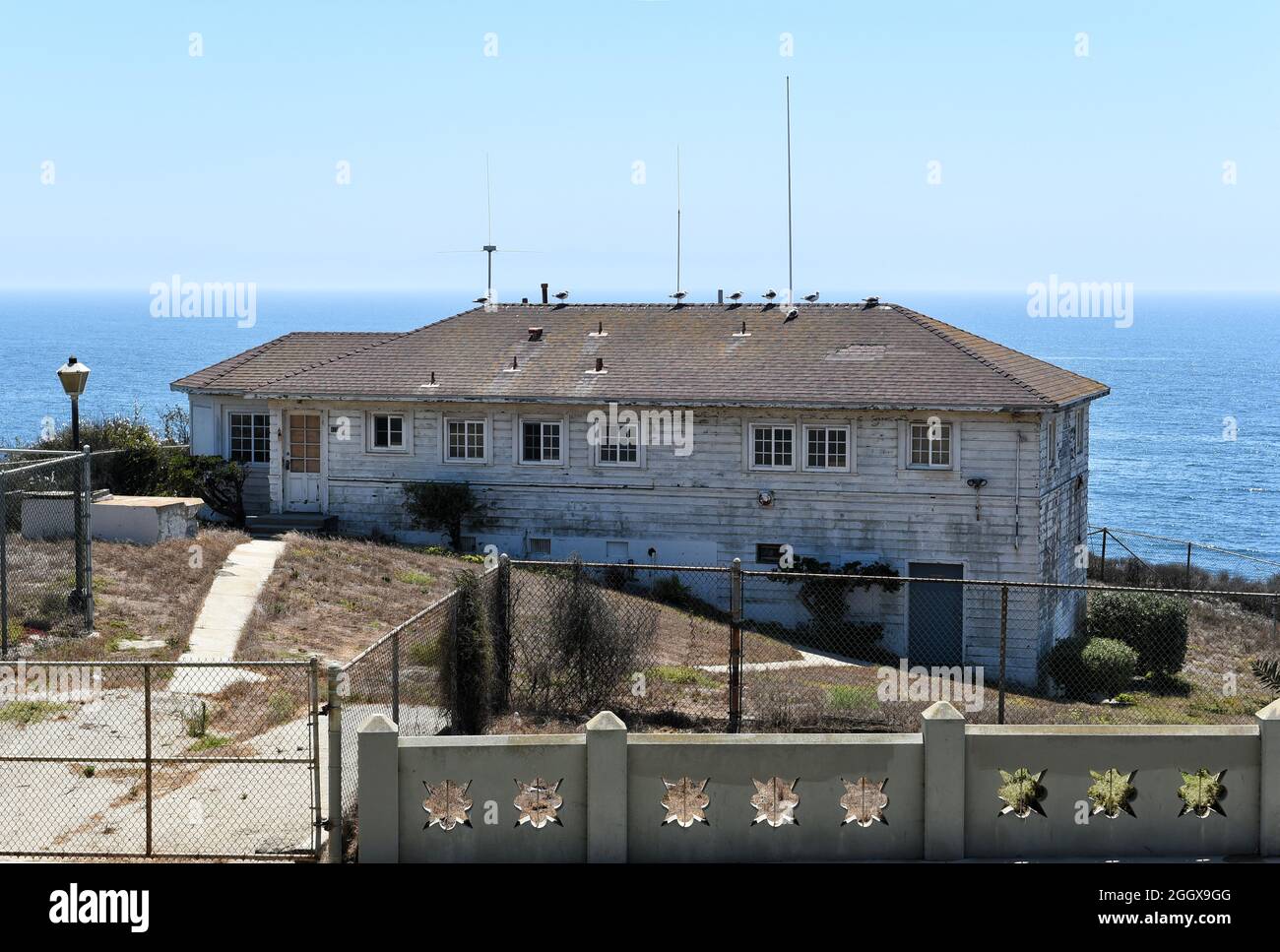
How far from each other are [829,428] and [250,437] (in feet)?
40.6

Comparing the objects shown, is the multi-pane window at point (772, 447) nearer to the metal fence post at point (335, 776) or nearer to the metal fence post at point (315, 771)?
the metal fence post at point (315, 771)

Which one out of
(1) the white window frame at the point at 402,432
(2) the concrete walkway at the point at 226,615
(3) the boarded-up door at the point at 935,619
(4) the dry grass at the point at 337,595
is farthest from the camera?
(1) the white window frame at the point at 402,432

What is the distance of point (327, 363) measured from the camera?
33.8 metres

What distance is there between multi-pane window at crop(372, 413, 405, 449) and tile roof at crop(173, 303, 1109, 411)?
60cm

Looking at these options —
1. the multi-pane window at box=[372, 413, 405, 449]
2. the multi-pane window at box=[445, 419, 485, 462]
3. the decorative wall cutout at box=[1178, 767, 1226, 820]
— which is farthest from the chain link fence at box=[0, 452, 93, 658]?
the decorative wall cutout at box=[1178, 767, 1226, 820]

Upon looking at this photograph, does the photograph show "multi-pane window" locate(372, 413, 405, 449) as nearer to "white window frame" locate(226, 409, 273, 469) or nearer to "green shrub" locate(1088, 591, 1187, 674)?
"white window frame" locate(226, 409, 273, 469)

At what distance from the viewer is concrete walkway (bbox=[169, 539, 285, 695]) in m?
18.6

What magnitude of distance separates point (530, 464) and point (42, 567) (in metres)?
10.6

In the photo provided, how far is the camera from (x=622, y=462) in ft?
99.0

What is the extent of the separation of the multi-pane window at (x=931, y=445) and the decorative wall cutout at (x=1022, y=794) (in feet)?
51.7

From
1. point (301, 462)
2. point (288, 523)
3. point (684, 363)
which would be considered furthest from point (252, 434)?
point (684, 363)

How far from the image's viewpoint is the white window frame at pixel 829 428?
28.9 m

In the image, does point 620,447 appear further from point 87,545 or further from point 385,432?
point 87,545

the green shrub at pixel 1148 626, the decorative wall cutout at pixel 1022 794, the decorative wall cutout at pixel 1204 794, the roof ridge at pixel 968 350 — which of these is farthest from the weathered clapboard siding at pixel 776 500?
the decorative wall cutout at pixel 1022 794
